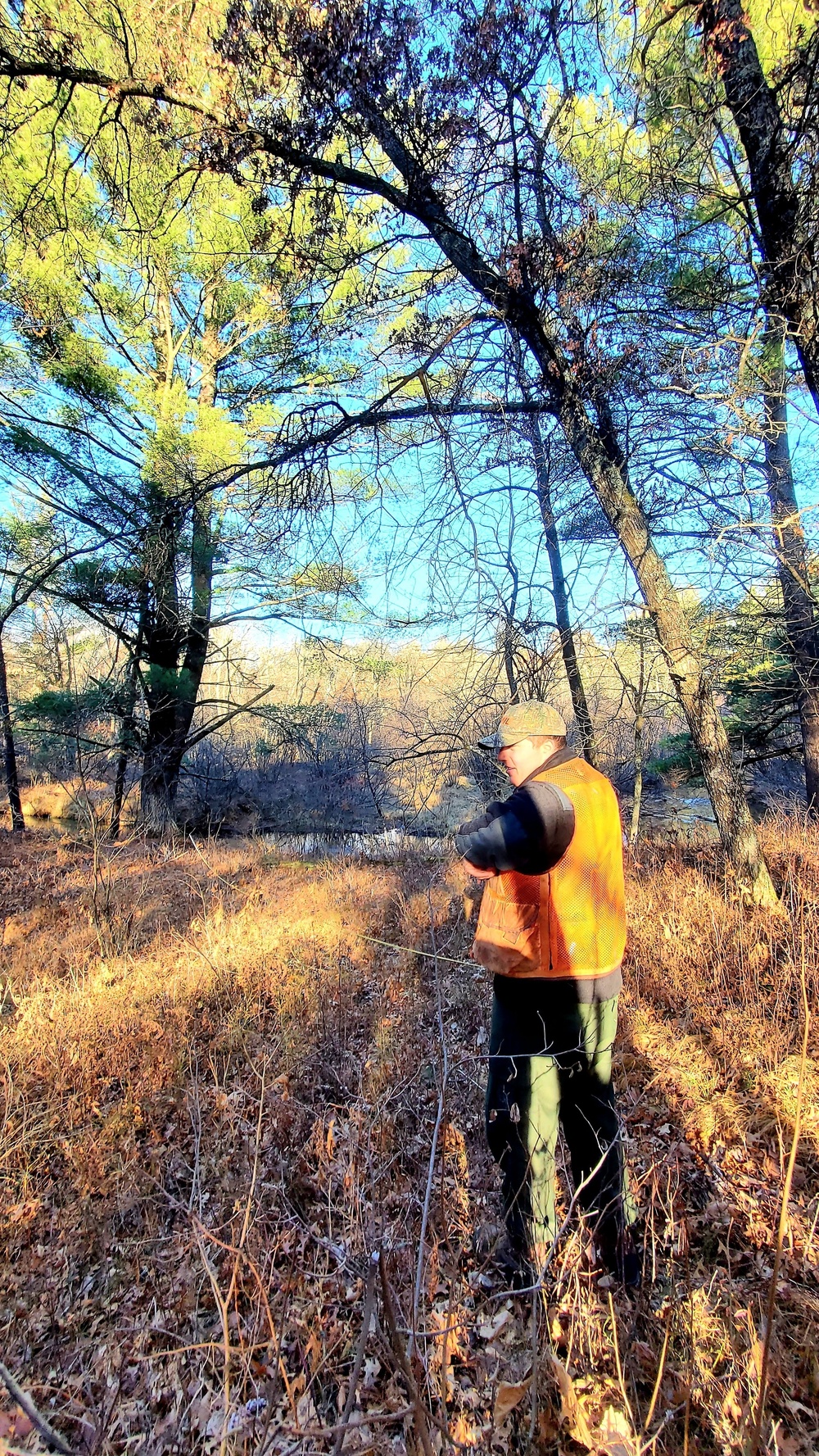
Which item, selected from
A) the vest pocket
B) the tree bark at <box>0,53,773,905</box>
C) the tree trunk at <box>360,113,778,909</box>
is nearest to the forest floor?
the vest pocket

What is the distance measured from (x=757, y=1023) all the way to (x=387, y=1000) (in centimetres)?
256

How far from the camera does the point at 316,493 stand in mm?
4707

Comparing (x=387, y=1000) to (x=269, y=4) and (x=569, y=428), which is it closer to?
(x=569, y=428)

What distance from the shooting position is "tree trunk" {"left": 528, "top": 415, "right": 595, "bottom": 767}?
531 centimetres

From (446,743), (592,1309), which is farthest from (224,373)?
(592,1309)

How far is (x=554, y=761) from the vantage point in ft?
7.08

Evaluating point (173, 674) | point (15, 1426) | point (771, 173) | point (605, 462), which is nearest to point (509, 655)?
point (605, 462)

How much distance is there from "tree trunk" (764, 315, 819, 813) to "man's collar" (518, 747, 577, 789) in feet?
8.12

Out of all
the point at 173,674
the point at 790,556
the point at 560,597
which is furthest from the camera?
the point at 173,674

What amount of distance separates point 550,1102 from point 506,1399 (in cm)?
74

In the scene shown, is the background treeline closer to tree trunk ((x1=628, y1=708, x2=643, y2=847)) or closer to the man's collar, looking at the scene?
tree trunk ((x1=628, y1=708, x2=643, y2=847))

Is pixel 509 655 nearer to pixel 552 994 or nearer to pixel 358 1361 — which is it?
pixel 552 994

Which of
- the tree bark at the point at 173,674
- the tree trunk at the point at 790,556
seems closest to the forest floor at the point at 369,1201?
the tree trunk at the point at 790,556

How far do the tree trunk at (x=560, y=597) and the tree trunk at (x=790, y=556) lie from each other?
1712mm
